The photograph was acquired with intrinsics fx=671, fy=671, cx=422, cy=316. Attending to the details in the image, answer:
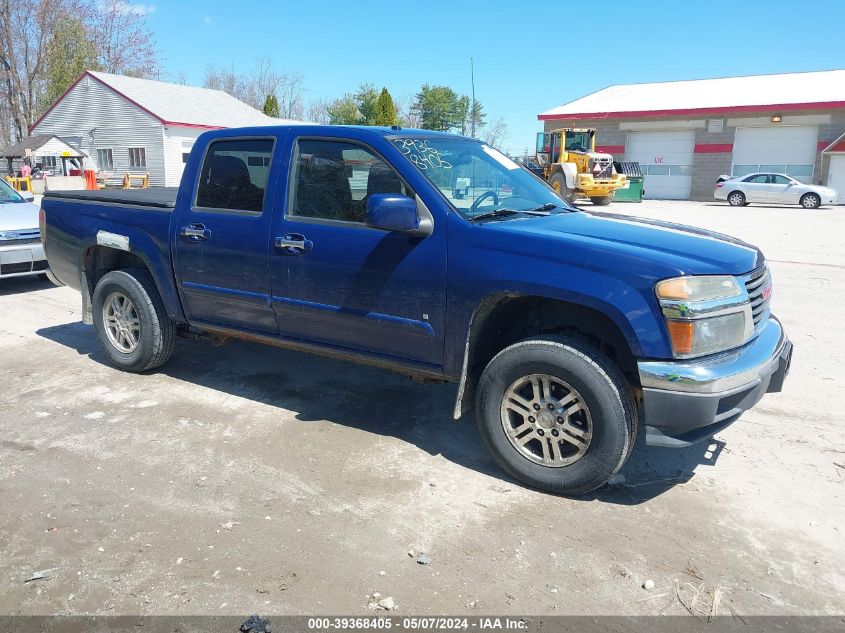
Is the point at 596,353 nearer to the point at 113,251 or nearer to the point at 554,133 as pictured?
the point at 113,251

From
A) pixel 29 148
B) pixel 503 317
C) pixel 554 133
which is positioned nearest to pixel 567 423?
pixel 503 317

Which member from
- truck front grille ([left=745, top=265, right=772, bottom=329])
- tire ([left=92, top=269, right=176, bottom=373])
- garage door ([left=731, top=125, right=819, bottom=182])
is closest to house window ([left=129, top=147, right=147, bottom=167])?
garage door ([left=731, top=125, right=819, bottom=182])

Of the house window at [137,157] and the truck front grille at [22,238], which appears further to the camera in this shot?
the house window at [137,157]

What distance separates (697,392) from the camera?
10.6 feet

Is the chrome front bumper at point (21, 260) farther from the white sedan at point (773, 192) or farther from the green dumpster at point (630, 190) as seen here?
the white sedan at point (773, 192)

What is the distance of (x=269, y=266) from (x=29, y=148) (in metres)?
40.2

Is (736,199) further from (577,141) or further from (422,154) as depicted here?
(422,154)

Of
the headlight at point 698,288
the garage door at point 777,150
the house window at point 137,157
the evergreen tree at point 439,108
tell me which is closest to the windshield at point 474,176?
the headlight at point 698,288

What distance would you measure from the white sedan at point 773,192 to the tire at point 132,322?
2836 centimetres

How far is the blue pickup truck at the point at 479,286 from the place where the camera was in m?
3.34

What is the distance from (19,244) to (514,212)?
7058 millimetres

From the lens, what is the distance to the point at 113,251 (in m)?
5.72

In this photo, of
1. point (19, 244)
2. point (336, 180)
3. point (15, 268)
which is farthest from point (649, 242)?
point (15, 268)

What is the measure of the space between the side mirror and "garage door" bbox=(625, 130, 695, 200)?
3457 centimetres
